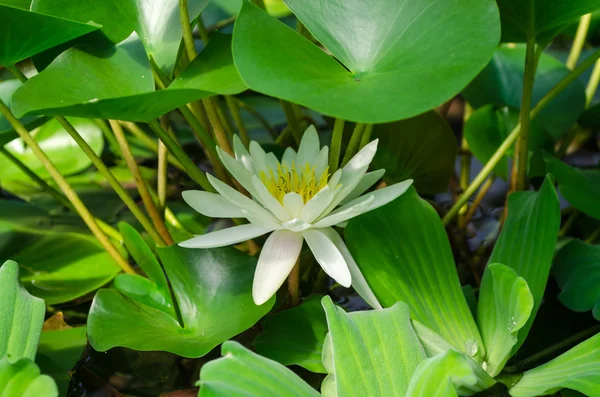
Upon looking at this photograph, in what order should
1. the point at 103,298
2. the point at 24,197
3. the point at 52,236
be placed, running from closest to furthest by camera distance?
the point at 103,298 → the point at 52,236 → the point at 24,197

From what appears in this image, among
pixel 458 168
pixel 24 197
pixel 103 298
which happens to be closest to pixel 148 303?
pixel 103 298

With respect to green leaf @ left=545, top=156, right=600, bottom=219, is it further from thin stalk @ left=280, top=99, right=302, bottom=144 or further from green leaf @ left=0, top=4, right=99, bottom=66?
green leaf @ left=0, top=4, right=99, bottom=66

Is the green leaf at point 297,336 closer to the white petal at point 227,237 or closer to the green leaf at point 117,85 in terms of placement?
the white petal at point 227,237

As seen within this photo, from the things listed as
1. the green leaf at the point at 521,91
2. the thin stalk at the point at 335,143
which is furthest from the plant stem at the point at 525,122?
the thin stalk at the point at 335,143

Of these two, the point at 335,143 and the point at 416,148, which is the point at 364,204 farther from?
the point at 416,148

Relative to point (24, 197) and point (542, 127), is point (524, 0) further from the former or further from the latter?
point (24, 197)

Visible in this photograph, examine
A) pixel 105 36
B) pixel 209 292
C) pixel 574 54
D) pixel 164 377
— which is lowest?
pixel 164 377

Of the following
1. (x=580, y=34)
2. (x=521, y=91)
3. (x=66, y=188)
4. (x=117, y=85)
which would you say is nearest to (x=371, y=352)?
(x=117, y=85)
